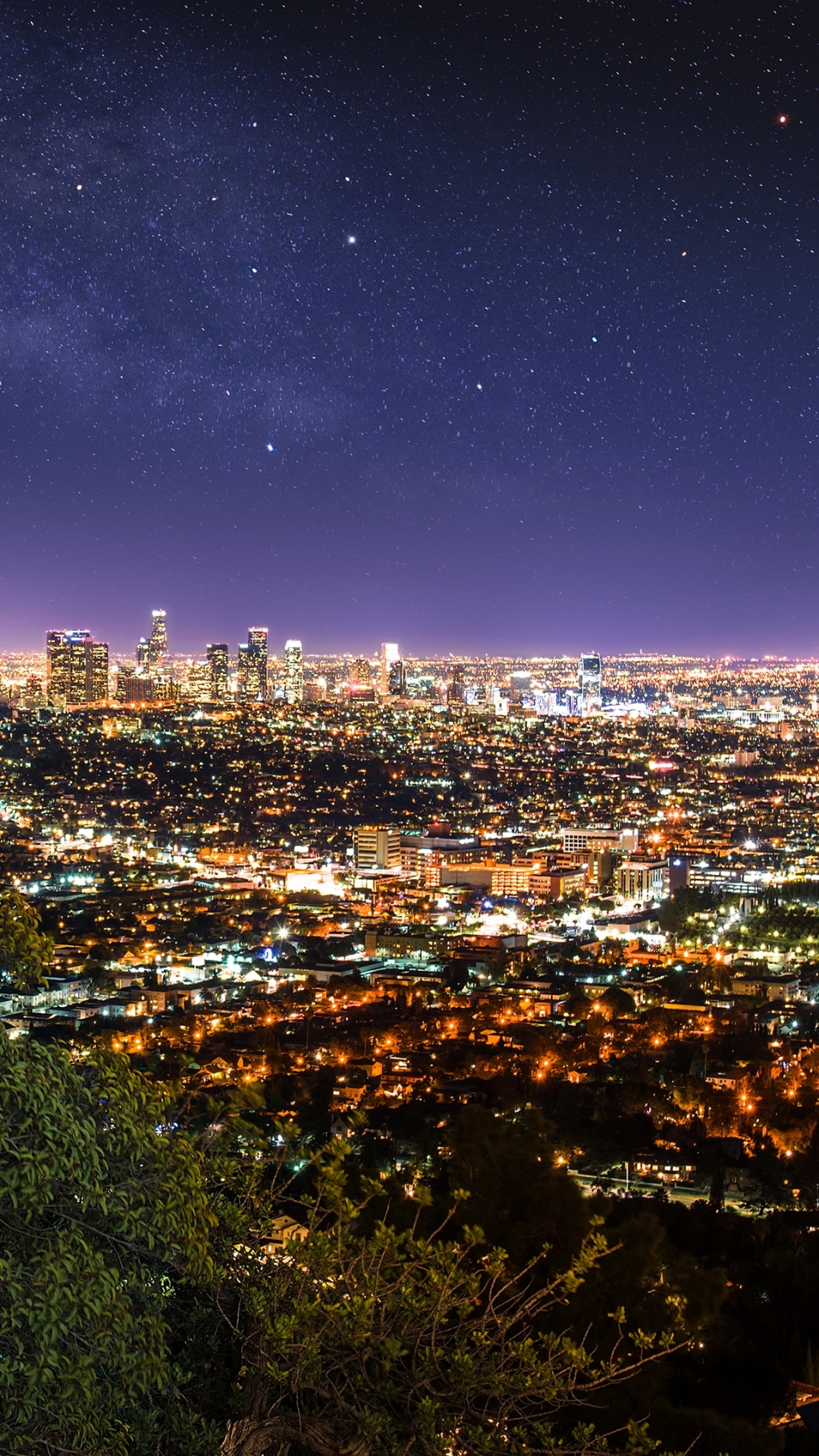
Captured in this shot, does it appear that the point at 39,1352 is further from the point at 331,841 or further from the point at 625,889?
the point at 331,841

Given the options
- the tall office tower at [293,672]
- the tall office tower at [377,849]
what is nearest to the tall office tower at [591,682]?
the tall office tower at [293,672]

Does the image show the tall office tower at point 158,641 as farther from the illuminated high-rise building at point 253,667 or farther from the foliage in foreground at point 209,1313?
the foliage in foreground at point 209,1313

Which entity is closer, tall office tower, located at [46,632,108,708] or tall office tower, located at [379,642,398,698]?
tall office tower, located at [46,632,108,708]

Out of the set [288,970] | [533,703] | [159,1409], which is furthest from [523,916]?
[533,703]

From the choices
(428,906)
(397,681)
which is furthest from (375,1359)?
(397,681)

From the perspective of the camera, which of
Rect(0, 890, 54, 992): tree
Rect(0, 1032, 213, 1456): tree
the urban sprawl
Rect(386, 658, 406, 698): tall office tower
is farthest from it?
Rect(386, 658, 406, 698): tall office tower

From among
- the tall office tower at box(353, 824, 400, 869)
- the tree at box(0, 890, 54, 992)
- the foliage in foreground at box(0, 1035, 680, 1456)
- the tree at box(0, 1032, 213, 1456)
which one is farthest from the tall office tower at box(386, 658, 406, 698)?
the tree at box(0, 1032, 213, 1456)

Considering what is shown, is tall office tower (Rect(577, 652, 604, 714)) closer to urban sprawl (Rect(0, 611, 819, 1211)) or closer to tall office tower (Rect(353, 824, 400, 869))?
urban sprawl (Rect(0, 611, 819, 1211))
